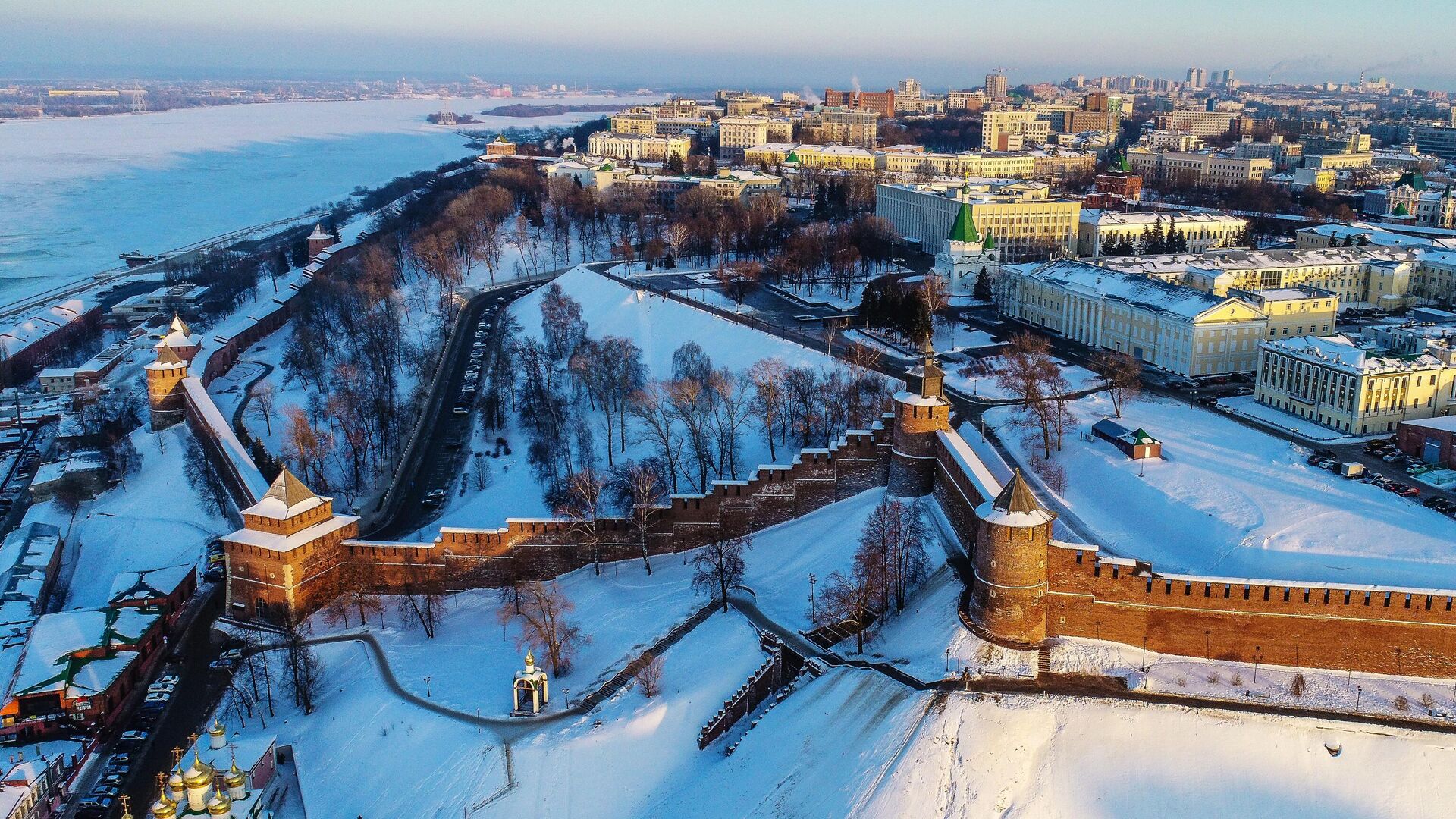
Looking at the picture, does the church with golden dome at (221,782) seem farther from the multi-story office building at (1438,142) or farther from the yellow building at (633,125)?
the multi-story office building at (1438,142)

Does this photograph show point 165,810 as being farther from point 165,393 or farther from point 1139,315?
point 1139,315

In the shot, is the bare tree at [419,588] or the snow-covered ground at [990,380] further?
the snow-covered ground at [990,380]

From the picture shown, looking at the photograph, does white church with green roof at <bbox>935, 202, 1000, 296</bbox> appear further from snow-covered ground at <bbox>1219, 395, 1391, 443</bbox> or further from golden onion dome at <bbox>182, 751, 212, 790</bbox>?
golden onion dome at <bbox>182, 751, 212, 790</bbox>

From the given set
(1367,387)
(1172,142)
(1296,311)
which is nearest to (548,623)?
(1367,387)

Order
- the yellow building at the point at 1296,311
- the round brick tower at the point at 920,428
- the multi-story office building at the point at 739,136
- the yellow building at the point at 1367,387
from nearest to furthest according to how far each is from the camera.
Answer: the round brick tower at the point at 920,428, the yellow building at the point at 1367,387, the yellow building at the point at 1296,311, the multi-story office building at the point at 739,136

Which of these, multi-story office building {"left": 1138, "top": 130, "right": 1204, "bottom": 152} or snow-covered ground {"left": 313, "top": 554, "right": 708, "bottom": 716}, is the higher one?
multi-story office building {"left": 1138, "top": 130, "right": 1204, "bottom": 152}

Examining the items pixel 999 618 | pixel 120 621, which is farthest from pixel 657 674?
pixel 120 621

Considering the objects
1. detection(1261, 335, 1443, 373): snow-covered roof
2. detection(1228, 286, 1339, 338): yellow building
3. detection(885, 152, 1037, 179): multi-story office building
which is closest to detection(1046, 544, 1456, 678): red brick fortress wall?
detection(1261, 335, 1443, 373): snow-covered roof

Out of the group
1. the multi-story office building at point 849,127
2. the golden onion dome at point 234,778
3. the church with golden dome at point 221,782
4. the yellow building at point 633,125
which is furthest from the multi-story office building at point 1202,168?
the golden onion dome at point 234,778
